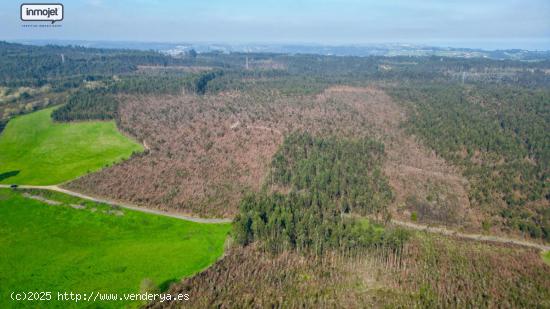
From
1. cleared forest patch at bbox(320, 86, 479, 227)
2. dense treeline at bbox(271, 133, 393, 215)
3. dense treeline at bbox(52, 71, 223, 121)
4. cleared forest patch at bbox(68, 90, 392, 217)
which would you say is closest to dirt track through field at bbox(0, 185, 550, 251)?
cleared forest patch at bbox(68, 90, 392, 217)

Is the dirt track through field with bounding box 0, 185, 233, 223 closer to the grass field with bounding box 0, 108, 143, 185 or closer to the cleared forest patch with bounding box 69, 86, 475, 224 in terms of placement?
the cleared forest patch with bounding box 69, 86, 475, 224

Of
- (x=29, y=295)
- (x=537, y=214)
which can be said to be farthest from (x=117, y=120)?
(x=537, y=214)

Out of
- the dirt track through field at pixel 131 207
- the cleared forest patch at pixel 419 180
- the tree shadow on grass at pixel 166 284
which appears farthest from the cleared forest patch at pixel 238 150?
the tree shadow on grass at pixel 166 284

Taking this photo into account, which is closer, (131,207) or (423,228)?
(423,228)

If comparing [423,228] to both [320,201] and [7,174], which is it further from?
[7,174]

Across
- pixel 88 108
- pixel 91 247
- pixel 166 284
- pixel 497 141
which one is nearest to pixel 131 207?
pixel 91 247

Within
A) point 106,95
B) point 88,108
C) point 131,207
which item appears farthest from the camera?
point 106,95
